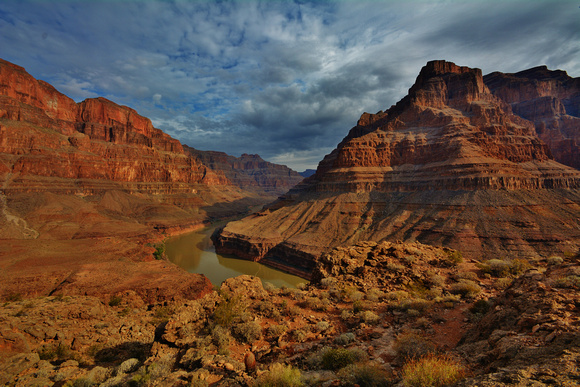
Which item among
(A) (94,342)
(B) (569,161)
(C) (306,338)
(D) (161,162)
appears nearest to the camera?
(C) (306,338)

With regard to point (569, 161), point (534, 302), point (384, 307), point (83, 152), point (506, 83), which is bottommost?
point (384, 307)

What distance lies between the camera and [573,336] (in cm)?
414

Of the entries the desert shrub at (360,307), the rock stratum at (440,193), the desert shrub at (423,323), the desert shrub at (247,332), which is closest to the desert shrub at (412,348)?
the desert shrub at (423,323)

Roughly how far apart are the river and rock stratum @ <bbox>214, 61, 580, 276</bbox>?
7.73 ft

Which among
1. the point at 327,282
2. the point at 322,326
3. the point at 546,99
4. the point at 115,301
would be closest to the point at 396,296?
the point at 327,282

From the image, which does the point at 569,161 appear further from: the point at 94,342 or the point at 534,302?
the point at 94,342

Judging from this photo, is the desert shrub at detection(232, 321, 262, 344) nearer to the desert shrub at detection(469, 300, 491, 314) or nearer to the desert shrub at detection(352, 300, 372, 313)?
the desert shrub at detection(352, 300, 372, 313)

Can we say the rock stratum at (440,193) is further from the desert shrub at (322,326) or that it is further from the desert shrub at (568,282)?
the desert shrub at (568,282)

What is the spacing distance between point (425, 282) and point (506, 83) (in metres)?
108

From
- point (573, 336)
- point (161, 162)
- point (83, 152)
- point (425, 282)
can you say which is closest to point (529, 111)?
point (425, 282)

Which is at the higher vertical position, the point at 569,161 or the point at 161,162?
the point at 161,162

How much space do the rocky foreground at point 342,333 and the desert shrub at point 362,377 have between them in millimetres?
25

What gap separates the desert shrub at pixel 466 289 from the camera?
1007 cm

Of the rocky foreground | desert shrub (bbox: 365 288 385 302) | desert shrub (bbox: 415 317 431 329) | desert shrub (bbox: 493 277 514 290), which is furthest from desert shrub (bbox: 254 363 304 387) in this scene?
desert shrub (bbox: 493 277 514 290)
